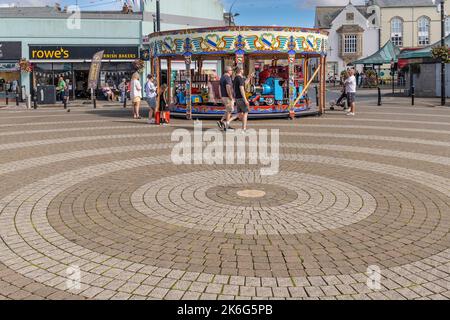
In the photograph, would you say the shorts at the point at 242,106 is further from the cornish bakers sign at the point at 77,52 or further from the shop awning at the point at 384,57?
the shop awning at the point at 384,57

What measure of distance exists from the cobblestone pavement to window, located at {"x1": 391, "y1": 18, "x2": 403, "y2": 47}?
74.3 m

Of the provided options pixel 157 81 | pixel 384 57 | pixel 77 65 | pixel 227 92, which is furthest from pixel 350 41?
pixel 227 92

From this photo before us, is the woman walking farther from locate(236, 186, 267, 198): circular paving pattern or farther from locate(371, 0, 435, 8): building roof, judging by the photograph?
locate(371, 0, 435, 8): building roof

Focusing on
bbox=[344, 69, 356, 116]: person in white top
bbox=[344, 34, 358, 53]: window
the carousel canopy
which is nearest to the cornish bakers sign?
the carousel canopy

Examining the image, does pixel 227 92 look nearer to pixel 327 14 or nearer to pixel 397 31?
pixel 397 31

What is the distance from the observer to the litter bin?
30.4 metres

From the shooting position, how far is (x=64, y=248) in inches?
199

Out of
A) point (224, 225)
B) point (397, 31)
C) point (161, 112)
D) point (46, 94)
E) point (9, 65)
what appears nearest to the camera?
point (224, 225)

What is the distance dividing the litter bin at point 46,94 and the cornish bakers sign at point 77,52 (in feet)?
17.9

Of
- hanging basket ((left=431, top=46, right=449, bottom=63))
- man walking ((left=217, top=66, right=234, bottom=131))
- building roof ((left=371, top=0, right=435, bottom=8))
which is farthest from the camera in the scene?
building roof ((left=371, top=0, right=435, bottom=8))

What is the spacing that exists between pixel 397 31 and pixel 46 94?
65.1 m

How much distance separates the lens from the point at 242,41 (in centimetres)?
1816

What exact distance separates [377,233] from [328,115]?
15.3 meters
